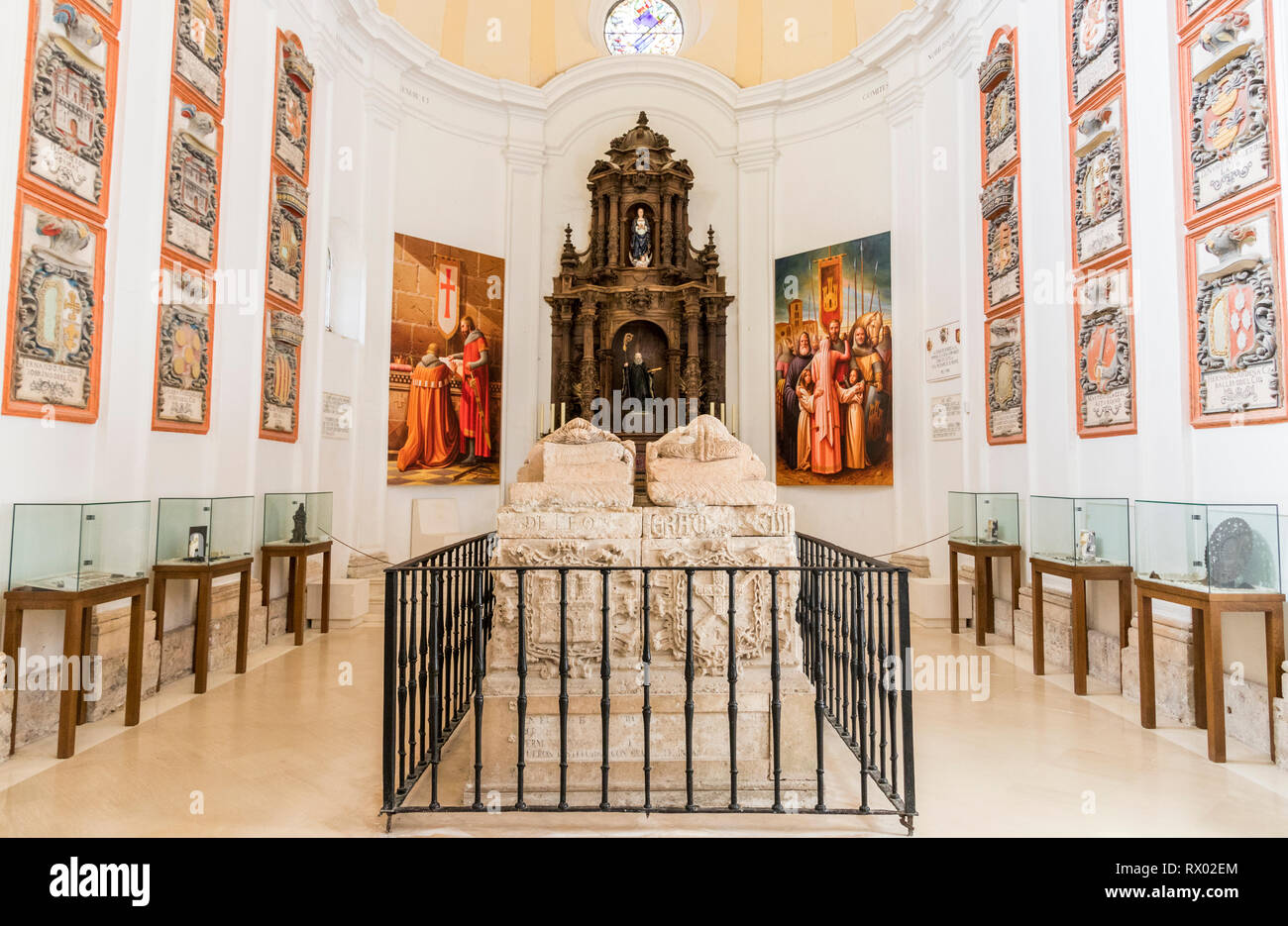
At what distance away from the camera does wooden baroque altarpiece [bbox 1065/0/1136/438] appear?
5.48 m

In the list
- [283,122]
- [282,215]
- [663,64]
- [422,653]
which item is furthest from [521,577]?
[663,64]

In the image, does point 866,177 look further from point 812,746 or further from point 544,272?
point 812,746

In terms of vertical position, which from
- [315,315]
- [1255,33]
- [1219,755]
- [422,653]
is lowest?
[1219,755]

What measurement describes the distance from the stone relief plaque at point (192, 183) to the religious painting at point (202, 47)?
0.72 feet

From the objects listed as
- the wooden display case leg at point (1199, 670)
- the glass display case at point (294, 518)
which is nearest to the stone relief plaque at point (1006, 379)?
the wooden display case leg at point (1199, 670)

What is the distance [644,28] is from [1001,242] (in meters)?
7.71

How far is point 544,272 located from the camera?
11.2 meters

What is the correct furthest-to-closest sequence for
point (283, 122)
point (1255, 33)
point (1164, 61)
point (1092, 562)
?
point (283, 122) → point (1092, 562) → point (1164, 61) → point (1255, 33)

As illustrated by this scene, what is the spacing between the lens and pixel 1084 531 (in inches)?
218

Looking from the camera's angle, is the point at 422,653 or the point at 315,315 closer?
the point at 422,653

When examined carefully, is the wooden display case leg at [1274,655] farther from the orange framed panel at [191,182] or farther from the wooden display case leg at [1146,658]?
the orange framed panel at [191,182]

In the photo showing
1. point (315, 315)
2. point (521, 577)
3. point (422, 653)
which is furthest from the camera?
point (315, 315)

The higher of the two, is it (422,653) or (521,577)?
(521,577)

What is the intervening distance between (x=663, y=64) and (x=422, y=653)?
35.3ft
